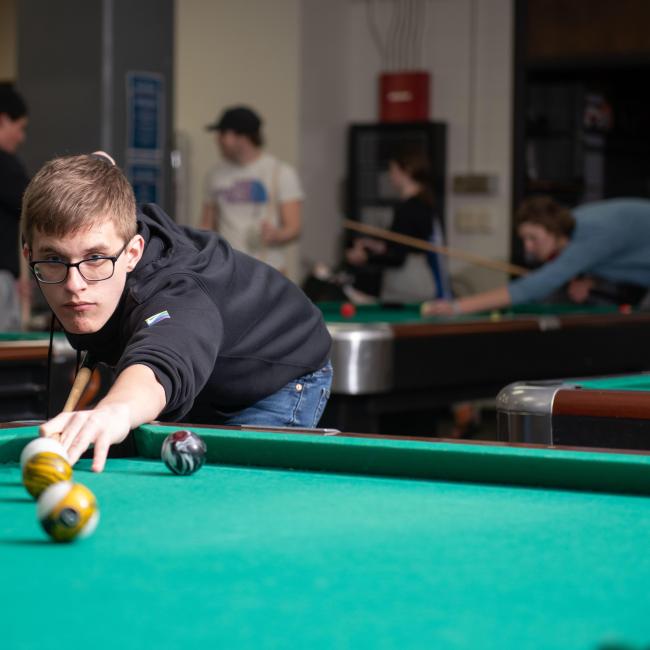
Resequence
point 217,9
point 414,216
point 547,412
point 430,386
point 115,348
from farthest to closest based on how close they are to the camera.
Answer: point 217,9 → point 414,216 → point 430,386 → point 547,412 → point 115,348

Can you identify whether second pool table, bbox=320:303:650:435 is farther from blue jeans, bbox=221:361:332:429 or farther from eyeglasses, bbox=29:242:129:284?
eyeglasses, bbox=29:242:129:284

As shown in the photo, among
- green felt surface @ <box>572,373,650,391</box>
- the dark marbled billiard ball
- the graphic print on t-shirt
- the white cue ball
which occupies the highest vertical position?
the graphic print on t-shirt

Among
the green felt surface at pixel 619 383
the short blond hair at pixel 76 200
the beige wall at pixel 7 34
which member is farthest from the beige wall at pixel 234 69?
the short blond hair at pixel 76 200

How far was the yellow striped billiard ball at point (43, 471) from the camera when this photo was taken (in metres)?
1.33

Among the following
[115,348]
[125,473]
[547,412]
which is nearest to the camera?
[125,473]

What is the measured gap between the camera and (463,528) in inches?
50.9

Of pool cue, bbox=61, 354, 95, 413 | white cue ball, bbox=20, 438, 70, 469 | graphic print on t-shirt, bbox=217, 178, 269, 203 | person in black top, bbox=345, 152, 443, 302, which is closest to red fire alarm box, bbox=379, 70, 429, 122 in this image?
person in black top, bbox=345, 152, 443, 302

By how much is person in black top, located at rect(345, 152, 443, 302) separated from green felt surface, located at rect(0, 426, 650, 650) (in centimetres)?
447

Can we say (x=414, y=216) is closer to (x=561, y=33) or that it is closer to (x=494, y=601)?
(x=561, y=33)

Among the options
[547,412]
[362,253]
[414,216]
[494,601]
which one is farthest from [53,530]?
[362,253]

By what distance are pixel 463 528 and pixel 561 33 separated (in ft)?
20.1

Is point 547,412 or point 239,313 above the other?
point 239,313

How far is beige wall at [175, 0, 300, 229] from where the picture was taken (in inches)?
285

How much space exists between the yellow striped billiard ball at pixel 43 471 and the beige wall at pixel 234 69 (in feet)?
19.7
